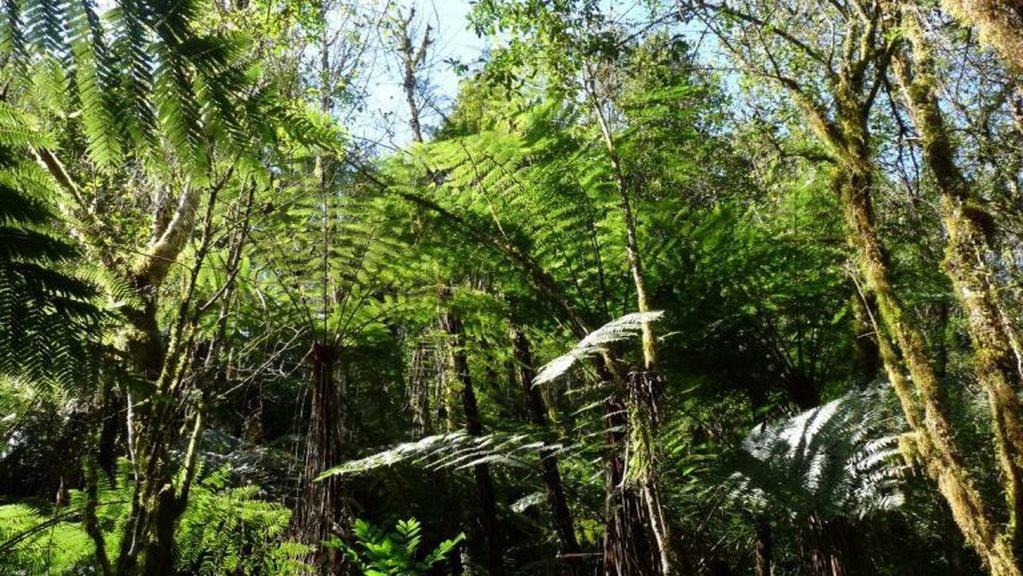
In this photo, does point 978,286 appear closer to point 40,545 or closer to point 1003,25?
point 1003,25

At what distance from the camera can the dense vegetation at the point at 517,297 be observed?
144 cm

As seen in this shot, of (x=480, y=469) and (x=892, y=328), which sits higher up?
(x=892, y=328)

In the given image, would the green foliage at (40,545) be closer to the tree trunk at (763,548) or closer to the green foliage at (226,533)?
the green foliage at (226,533)

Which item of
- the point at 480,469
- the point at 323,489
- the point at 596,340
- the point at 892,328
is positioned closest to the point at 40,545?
the point at 323,489

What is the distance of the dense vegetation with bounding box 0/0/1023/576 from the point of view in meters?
1.44

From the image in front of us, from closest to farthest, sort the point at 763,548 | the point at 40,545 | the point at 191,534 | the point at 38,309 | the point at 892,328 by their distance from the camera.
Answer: the point at 38,309 < the point at 892,328 < the point at 40,545 < the point at 191,534 < the point at 763,548

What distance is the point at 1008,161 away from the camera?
14.3 ft

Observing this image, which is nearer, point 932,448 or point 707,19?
point 932,448

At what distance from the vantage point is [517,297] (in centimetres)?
393

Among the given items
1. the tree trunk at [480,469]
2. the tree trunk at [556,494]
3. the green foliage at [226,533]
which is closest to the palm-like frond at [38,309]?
the green foliage at [226,533]

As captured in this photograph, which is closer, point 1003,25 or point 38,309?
point 38,309

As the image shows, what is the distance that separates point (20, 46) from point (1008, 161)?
16.6ft

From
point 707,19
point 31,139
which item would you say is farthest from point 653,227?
point 31,139

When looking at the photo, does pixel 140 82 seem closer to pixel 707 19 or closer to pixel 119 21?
pixel 119 21
